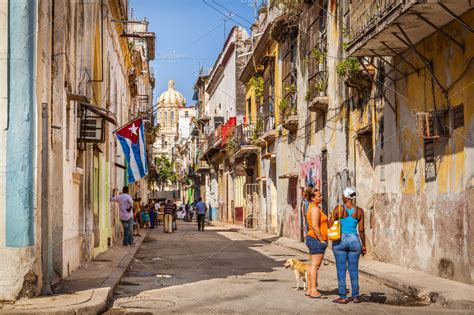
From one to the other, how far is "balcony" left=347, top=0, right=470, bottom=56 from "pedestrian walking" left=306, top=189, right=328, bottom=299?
11.4 feet

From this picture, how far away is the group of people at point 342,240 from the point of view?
983 centimetres

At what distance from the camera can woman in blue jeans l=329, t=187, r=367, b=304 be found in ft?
32.2

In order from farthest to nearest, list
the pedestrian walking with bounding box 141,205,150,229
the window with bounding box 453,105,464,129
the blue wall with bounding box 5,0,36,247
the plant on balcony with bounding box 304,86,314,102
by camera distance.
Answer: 1. the pedestrian walking with bounding box 141,205,150,229
2. the plant on balcony with bounding box 304,86,314,102
3. the window with bounding box 453,105,464,129
4. the blue wall with bounding box 5,0,36,247

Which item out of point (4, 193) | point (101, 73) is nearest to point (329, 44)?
point (101, 73)

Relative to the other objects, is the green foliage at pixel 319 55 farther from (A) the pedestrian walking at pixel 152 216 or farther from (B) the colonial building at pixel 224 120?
(A) the pedestrian walking at pixel 152 216

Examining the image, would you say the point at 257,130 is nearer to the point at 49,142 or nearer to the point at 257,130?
the point at 257,130

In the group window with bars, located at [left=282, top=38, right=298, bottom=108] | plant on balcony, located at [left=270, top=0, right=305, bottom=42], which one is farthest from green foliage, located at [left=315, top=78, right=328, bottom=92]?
window with bars, located at [left=282, top=38, right=298, bottom=108]

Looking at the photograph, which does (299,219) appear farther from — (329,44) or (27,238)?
(27,238)

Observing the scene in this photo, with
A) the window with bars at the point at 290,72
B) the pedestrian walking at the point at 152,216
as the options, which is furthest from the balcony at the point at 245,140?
the window with bars at the point at 290,72

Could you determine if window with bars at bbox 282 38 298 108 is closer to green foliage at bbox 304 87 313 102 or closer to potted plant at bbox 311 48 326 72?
green foliage at bbox 304 87 313 102

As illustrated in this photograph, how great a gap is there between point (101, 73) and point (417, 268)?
912 cm

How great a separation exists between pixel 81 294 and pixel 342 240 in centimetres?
365

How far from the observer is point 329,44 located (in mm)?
19469

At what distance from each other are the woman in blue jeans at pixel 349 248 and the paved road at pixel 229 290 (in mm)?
233
